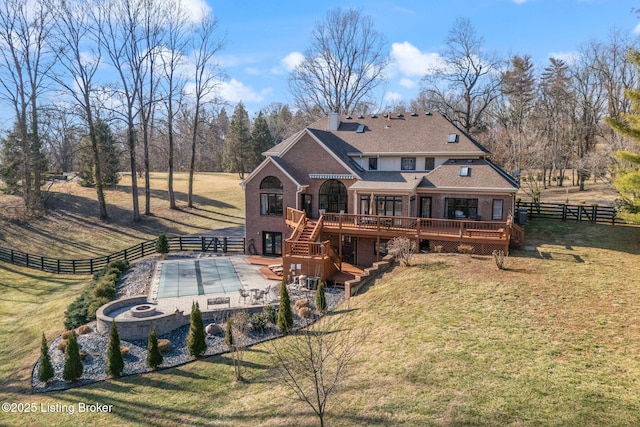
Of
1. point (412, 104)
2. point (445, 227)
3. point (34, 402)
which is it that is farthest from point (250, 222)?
point (412, 104)

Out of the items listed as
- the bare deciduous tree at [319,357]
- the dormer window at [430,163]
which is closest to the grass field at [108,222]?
the dormer window at [430,163]

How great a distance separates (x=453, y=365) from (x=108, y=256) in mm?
25149

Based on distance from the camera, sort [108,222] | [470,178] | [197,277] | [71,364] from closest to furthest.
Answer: [71,364] → [197,277] → [470,178] → [108,222]

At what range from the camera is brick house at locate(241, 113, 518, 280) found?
23.5m

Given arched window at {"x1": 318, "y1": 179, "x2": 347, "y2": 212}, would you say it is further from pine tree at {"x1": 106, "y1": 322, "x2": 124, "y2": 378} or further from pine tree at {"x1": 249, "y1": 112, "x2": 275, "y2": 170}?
pine tree at {"x1": 249, "y1": 112, "x2": 275, "y2": 170}

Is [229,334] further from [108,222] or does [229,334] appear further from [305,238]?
[108,222]

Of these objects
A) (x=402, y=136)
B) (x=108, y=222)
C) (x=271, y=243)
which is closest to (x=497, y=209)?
(x=402, y=136)

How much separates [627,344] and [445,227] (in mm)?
11884

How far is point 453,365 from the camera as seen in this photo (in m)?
11.5

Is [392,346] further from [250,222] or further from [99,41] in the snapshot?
[99,41]

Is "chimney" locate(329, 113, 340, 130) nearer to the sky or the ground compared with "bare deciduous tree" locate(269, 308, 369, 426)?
nearer to the sky

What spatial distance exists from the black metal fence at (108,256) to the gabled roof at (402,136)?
10718mm

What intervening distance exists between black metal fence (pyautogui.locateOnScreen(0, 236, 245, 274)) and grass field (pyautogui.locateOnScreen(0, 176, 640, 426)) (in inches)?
357

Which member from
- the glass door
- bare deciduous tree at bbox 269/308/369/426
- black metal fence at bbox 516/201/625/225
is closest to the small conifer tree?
the glass door
